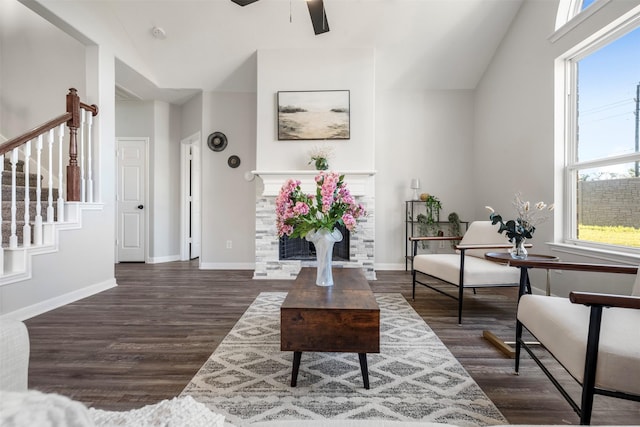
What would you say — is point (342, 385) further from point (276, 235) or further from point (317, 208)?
point (276, 235)

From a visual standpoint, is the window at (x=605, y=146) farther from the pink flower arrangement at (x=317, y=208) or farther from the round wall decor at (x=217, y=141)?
the round wall decor at (x=217, y=141)

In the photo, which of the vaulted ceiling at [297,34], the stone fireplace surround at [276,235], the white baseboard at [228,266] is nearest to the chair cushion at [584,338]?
the stone fireplace surround at [276,235]

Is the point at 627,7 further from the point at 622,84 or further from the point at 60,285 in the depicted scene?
the point at 60,285

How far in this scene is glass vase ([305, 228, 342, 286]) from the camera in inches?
79.8

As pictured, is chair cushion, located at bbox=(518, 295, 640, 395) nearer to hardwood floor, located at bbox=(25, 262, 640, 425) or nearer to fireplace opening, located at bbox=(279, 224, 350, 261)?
hardwood floor, located at bbox=(25, 262, 640, 425)

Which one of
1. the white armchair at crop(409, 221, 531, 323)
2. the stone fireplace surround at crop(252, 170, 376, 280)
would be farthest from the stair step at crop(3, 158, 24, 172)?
the white armchair at crop(409, 221, 531, 323)

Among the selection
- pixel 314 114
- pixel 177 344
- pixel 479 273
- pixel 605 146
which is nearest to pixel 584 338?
pixel 479 273

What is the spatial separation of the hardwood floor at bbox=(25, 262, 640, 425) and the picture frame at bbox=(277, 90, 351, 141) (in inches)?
82.5

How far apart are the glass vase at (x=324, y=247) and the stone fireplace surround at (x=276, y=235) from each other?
220 cm

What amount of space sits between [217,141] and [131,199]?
197 centimetres

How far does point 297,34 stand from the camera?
4.18 meters

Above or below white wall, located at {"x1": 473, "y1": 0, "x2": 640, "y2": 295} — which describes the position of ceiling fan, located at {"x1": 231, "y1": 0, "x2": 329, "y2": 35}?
above

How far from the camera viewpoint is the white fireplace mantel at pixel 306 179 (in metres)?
4.23

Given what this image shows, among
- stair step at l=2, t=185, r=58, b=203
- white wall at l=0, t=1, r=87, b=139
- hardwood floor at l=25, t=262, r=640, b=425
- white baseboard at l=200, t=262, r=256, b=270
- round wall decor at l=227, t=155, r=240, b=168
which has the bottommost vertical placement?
hardwood floor at l=25, t=262, r=640, b=425
